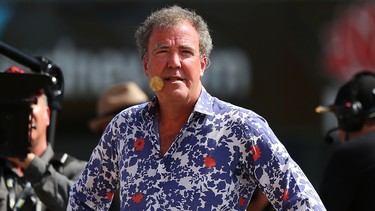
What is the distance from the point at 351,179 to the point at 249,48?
890cm

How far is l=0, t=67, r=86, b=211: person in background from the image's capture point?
Answer: 5242 millimetres

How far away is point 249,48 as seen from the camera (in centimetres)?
1465

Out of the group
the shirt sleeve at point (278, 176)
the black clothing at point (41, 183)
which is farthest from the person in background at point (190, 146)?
the black clothing at point (41, 183)

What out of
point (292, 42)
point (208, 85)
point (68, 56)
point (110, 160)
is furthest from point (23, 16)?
point (110, 160)

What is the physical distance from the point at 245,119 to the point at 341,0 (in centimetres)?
1069

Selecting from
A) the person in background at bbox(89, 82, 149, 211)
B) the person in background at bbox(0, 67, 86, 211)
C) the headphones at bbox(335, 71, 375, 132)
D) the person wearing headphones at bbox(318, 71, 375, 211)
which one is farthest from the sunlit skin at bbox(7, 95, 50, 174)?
the headphones at bbox(335, 71, 375, 132)

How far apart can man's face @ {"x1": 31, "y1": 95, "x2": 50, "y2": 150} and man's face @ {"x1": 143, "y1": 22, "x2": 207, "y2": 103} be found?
1.40 meters

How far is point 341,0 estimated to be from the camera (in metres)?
Result: 14.6

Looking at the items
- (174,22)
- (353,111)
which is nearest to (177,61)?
(174,22)

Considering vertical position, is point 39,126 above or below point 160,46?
below

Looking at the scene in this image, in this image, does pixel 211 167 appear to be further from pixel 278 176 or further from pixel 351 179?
pixel 351 179

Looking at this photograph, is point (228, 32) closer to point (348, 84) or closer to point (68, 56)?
point (68, 56)

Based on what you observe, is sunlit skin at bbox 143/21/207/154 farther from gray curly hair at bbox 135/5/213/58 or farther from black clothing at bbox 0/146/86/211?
black clothing at bbox 0/146/86/211

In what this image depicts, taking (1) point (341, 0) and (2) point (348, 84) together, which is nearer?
(2) point (348, 84)
